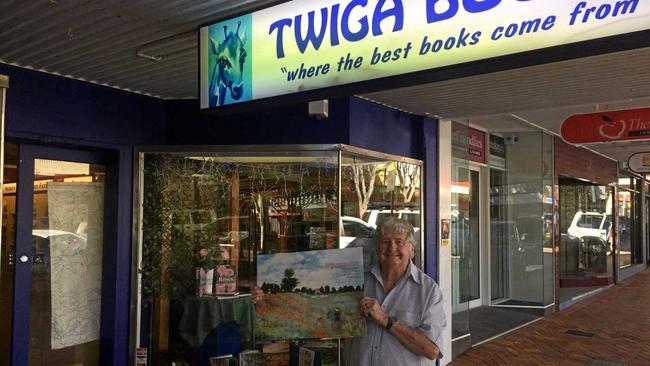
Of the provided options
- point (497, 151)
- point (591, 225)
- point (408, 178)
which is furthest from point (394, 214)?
point (591, 225)

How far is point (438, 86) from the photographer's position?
16.3 feet

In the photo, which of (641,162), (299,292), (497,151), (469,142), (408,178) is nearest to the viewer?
(299,292)

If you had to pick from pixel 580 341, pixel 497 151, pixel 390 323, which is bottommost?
pixel 580 341

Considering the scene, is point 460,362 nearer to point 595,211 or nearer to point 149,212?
point 149,212

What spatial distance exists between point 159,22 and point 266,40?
2.49ft

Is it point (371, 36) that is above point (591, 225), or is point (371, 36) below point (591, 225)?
above

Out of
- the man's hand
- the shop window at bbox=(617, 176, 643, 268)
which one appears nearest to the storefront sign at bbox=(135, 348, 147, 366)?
the man's hand

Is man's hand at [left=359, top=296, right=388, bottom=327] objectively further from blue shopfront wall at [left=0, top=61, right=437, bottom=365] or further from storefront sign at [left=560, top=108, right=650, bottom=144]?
storefront sign at [left=560, top=108, right=650, bottom=144]

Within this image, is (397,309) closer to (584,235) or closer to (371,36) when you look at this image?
(371,36)

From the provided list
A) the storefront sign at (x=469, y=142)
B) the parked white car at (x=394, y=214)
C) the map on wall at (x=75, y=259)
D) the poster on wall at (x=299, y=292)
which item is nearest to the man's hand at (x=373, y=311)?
the poster on wall at (x=299, y=292)

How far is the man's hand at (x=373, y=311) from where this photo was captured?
2749 millimetres

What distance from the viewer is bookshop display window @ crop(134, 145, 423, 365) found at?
500 centimetres

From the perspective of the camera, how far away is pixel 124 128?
5.21 metres

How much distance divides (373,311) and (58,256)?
3.36 meters
